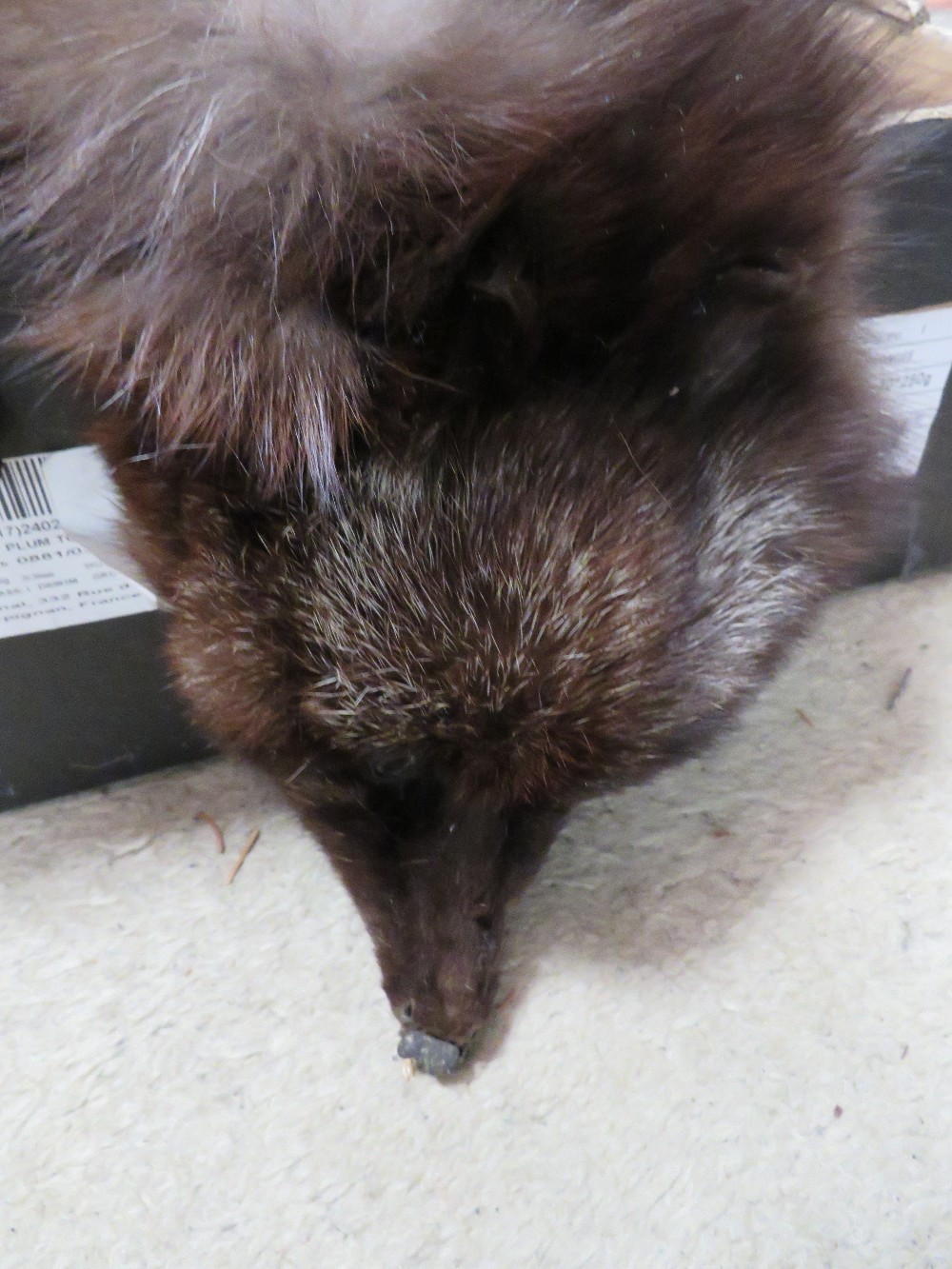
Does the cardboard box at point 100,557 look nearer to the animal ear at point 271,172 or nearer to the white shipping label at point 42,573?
the white shipping label at point 42,573

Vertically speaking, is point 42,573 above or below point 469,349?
below

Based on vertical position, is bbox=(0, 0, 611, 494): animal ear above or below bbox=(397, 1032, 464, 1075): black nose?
above

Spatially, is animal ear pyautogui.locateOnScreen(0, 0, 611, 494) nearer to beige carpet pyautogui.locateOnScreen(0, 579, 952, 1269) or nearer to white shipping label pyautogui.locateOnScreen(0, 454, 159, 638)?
white shipping label pyautogui.locateOnScreen(0, 454, 159, 638)

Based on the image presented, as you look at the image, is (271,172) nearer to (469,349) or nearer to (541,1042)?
(469,349)

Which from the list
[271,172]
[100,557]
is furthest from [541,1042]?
[271,172]

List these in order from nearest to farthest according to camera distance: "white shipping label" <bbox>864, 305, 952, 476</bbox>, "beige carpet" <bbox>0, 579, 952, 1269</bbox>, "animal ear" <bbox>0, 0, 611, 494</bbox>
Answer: "animal ear" <bbox>0, 0, 611, 494</bbox> → "beige carpet" <bbox>0, 579, 952, 1269</bbox> → "white shipping label" <bbox>864, 305, 952, 476</bbox>

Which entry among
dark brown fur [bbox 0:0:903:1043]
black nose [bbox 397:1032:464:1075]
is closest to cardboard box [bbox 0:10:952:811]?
dark brown fur [bbox 0:0:903:1043]
